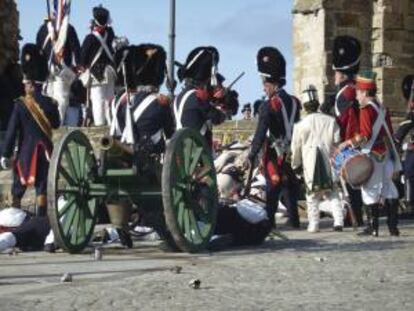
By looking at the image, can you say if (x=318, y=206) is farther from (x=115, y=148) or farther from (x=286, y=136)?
(x=115, y=148)

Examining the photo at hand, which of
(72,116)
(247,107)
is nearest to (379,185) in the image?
(72,116)

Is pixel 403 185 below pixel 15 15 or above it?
below

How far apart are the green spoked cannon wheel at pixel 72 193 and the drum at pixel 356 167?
9.88 feet

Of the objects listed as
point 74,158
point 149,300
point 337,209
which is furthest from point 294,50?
point 149,300

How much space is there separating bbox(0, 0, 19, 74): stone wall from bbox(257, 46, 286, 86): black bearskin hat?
8.77 m

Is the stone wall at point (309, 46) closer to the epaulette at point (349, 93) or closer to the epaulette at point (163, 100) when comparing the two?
the epaulette at point (349, 93)

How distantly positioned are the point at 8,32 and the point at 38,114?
10.7 metres

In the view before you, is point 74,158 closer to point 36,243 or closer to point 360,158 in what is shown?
point 36,243

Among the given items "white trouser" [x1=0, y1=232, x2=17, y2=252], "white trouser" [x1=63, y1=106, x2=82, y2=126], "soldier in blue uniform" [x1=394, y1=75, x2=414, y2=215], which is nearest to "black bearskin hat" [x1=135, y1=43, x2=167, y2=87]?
"white trouser" [x1=0, y1=232, x2=17, y2=252]

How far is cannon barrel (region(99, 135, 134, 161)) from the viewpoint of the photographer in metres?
10.9

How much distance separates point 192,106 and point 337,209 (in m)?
2.21

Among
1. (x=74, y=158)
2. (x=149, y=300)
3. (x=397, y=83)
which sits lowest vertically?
(x=149, y=300)

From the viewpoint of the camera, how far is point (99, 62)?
19531mm

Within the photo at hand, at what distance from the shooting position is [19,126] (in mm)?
12602
